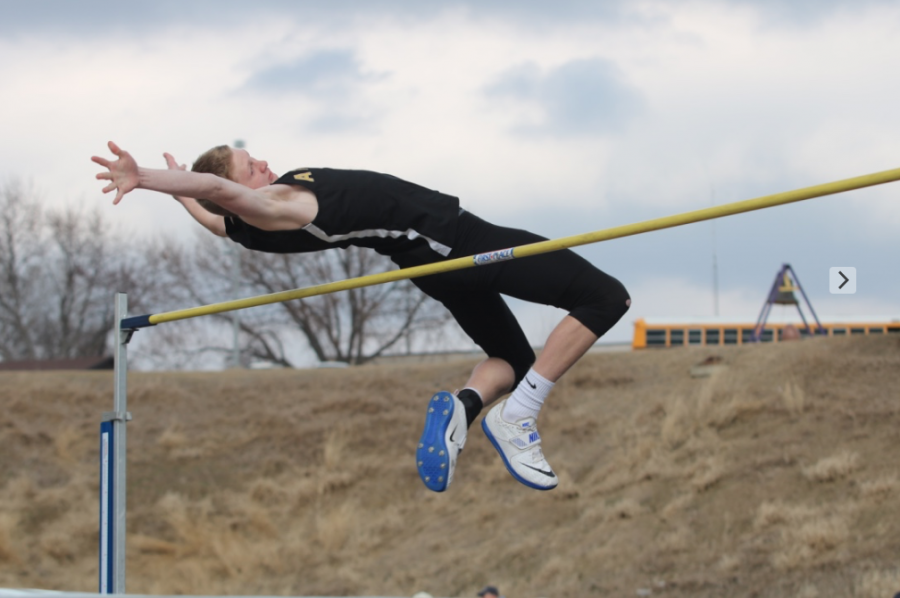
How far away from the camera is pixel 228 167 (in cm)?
458

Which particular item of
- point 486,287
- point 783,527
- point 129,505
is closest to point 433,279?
point 486,287

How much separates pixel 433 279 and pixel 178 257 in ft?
92.9

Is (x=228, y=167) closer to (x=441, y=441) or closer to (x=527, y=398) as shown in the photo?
(x=441, y=441)

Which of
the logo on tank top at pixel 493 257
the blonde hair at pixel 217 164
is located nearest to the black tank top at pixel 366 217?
the blonde hair at pixel 217 164

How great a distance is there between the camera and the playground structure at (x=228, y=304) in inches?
150

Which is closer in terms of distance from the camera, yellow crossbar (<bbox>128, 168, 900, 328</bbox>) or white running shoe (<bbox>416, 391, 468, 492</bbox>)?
yellow crossbar (<bbox>128, 168, 900, 328</bbox>)

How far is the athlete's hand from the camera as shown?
4059mm

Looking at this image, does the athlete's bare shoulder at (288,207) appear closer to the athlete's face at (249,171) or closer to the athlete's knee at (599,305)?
the athlete's face at (249,171)

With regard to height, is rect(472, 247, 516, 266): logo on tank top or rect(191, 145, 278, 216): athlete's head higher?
rect(191, 145, 278, 216): athlete's head

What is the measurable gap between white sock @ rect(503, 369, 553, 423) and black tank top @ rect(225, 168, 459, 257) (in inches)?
25.9

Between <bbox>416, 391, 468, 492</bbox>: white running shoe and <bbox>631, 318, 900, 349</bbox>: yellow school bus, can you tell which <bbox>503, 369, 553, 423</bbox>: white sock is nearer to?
<bbox>416, 391, 468, 492</bbox>: white running shoe

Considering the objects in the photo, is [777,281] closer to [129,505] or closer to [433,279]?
[129,505]

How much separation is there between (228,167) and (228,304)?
2.44 feet

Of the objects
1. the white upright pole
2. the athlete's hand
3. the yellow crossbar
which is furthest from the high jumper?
the white upright pole
